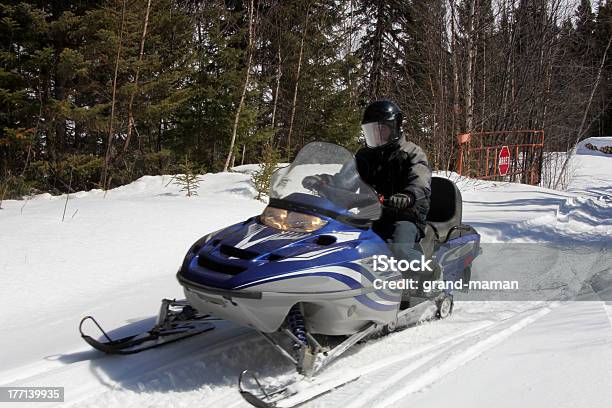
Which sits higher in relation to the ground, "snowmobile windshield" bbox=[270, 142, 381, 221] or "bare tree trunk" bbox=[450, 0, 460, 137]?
"bare tree trunk" bbox=[450, 0, 460, 137]

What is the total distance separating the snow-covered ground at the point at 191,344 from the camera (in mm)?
2623

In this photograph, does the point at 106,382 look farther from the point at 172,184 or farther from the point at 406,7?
the point at 406,7

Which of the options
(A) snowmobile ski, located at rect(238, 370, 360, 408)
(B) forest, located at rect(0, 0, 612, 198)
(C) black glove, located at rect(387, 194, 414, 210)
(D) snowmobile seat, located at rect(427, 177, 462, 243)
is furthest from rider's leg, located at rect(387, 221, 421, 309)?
(B) forest, located at rect(0, 0, 612, 198)

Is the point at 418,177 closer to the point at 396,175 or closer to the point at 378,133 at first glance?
the point at 396,175

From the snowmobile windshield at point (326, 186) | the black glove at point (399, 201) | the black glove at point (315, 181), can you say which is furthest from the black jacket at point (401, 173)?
the black glove at point (315, 181)

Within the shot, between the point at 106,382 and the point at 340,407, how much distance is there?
125cm

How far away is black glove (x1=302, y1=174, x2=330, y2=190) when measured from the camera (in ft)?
10.6

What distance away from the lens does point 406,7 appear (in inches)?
819

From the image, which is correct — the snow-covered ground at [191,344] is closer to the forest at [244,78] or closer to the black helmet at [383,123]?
the black helmet at [383,123]

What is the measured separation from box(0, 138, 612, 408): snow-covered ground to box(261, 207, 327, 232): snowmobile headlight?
804mm

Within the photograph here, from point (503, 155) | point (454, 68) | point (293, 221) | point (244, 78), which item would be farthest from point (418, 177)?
point (454, 68)

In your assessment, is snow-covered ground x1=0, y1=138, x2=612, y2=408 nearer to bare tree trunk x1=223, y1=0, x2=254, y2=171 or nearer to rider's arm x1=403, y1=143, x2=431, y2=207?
rider's arm x1=403, y1=143, x2=431, y2=207

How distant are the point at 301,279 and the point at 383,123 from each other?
1.58 meters

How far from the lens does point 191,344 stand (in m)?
3.31
